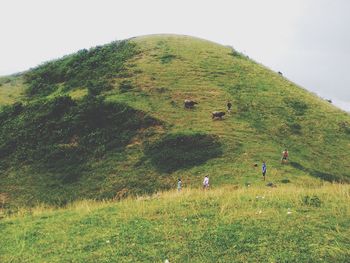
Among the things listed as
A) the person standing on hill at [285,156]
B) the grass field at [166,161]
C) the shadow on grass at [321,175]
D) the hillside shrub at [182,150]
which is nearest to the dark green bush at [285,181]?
the grass field at [166,161]

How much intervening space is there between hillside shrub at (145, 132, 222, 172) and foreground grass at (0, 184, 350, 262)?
66.7 ft

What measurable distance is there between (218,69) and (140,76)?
11.7m

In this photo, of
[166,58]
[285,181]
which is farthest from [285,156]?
[166,58]

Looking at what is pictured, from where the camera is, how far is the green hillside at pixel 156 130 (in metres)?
38.0

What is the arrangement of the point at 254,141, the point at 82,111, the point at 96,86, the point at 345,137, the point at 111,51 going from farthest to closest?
the point at 111,51
the point at 96,86
the point at 82,111
the point at 345,137
the point at 254,141

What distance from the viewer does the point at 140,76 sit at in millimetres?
61156

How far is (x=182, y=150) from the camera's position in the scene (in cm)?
4147

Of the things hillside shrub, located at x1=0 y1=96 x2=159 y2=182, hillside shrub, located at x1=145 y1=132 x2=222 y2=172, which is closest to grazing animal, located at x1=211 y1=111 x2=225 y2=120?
hillside shrub, located at x1=145 y1=132 x2=222 y2=172

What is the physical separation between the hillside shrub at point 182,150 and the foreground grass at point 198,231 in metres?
20.3

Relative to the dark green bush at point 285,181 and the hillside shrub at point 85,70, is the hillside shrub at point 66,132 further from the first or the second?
the dark green bush at point 285,181

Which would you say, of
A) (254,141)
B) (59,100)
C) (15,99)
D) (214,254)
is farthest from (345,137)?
(15,99)

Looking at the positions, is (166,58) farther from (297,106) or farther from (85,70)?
(297,106)

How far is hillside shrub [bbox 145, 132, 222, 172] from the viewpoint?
39500 millimetres

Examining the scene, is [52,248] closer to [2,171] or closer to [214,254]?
[214,254]
